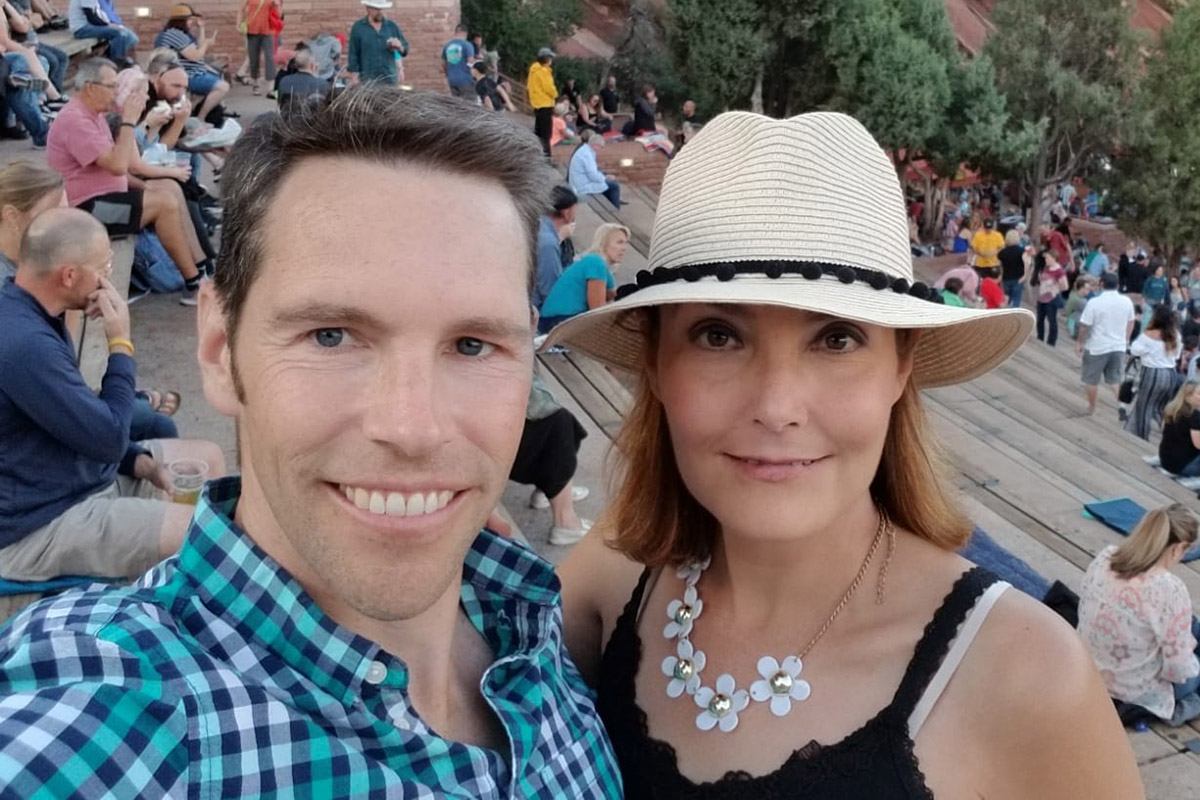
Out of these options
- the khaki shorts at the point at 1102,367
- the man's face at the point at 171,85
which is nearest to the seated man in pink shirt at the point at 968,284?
the khaki shorts at the point at 1102,367

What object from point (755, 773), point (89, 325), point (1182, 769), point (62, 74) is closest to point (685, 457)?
point (755, 773)

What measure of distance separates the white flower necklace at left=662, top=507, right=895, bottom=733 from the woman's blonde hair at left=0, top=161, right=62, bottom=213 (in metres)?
4.33

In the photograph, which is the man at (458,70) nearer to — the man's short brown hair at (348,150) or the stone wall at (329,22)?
the stone wall at (329,22)

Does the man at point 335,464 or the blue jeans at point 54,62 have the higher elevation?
the man at point 335,464

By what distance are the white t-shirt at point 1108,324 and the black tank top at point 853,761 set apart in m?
11.6

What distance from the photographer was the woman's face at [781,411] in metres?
1.79

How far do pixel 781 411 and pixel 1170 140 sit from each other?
2756 centimetres

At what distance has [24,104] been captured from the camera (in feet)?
32.7

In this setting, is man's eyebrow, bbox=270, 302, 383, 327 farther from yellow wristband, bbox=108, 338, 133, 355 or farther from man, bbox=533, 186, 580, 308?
man, bbox=533, 186, 580, 308

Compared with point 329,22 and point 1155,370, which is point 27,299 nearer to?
point 1155,370

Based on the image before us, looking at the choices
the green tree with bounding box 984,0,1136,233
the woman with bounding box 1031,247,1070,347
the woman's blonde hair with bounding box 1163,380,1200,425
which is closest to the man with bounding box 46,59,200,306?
the woman's blonde hair with bounding box 1163,380,1200,425

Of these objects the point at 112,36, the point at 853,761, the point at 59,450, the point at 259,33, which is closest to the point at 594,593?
the point at 853,761

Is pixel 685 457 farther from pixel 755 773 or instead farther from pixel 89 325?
pixel 89 325

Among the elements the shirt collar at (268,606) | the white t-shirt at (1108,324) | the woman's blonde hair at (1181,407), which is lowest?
the white t-shirt at (1108,324)
